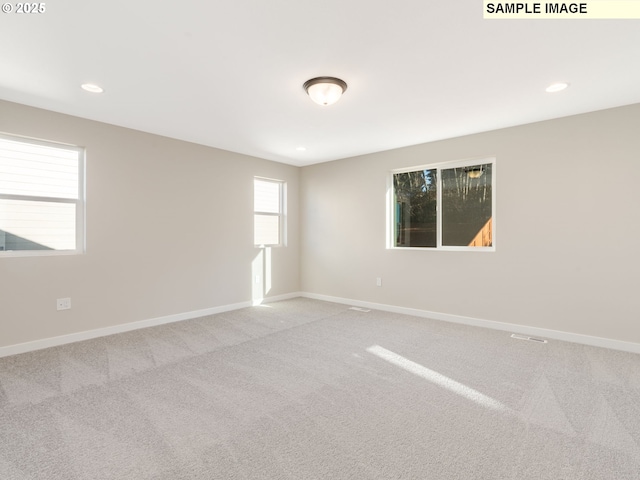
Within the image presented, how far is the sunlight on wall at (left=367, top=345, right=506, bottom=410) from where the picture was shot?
7.37 feet

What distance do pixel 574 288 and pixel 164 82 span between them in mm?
4619

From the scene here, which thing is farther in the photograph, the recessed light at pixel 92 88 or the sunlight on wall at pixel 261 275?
the sunlight on wall at pixel 261 275

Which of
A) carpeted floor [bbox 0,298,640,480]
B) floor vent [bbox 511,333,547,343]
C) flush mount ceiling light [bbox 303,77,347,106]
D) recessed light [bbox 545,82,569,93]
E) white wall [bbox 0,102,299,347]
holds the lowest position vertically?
carpeted floor [bbox 0,298,640,480]

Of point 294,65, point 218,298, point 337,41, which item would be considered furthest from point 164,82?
point 218,298

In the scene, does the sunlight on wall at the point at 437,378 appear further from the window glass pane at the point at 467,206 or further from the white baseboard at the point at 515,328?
the window glass pane at the point at 467,206

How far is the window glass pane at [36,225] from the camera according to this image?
320 cm

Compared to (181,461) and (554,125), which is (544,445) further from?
(554,125)

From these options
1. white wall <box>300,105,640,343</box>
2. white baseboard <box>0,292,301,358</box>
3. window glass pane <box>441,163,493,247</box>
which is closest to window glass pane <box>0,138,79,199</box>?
white baseboard <box>0,292,301,358</box>

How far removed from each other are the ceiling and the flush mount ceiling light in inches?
2.6

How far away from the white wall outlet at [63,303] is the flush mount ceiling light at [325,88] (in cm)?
335

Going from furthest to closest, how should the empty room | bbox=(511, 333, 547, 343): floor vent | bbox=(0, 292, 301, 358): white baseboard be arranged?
bbox=(511, 333, 547, 343): floor vent, bbox=(0, 292, 301, 358): white baseboard, the empty room

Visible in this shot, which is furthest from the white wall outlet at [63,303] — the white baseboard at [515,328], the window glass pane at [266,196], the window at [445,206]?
the window at [445,206]

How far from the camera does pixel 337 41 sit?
7.11 feet

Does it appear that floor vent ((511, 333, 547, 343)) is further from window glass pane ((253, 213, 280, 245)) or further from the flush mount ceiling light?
window glass pane ((253, 213, 280, 245))
